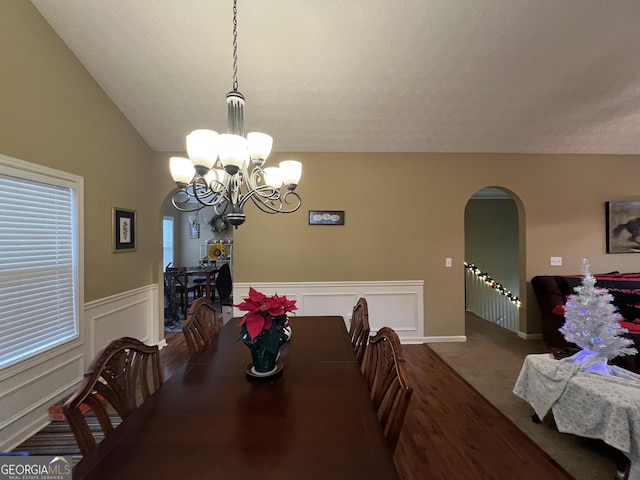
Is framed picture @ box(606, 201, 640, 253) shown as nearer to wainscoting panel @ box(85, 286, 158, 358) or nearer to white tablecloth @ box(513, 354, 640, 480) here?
white tablecloth @ box(513, 354, 640, 480)

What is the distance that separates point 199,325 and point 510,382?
2940 millimetres

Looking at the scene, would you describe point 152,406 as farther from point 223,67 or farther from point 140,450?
point 223,67

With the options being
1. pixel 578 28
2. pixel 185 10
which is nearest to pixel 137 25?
pixel 185 10

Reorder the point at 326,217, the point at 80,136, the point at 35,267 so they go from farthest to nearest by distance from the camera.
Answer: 1. the point at 326,217
2. the point at 80,136
3. the point at 35,267

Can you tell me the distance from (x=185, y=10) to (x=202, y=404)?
264 cm

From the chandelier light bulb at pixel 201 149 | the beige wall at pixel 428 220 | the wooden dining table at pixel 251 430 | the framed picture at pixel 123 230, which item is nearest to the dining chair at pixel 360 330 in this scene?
the wooden dining table at pixel 251 430

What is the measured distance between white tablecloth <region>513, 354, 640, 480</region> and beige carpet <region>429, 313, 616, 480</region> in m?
0.16

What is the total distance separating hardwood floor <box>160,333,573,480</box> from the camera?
5.44ft

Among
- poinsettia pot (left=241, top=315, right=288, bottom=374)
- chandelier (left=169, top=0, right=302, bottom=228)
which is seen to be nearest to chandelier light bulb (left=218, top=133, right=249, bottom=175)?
chandelier (left=169, top=0, right=302, bottom=228)

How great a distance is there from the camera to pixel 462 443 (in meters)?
1.89

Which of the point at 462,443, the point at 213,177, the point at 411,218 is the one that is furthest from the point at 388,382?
the point at 411,218

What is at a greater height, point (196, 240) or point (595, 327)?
point (196, 240)

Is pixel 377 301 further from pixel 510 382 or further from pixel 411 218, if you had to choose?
pixel 510 382

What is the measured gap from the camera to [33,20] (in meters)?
2.09
